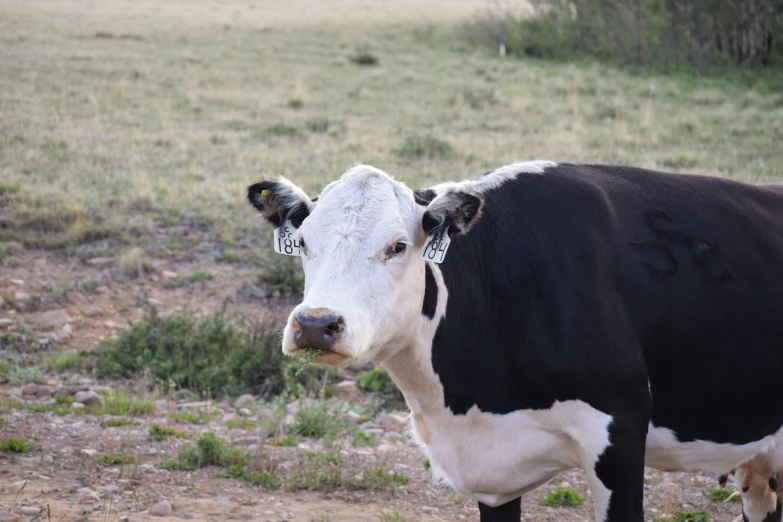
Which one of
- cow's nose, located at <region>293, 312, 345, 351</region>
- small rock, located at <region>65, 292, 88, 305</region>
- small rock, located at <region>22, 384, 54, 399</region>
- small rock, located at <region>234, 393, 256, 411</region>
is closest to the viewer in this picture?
cow's nose, located at <region>293, 312, 345, 351</region>

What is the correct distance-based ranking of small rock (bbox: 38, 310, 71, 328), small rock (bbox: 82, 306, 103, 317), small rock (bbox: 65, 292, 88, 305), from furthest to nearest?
small rock (bbox: 65, 292, 88, 305)
small rock (bbox: 82, 306, 103, 317)
small rock (bbox: 38, 310, 71, 328)

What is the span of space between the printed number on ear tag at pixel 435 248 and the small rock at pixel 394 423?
9.51 ft

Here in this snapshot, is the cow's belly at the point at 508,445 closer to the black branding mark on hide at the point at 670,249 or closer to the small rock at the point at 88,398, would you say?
the black branding mark on hide at the point at 670,249

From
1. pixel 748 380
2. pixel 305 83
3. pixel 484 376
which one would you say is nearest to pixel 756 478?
pixel 748 380

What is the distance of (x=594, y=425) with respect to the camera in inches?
159

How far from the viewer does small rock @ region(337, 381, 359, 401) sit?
7.38 m

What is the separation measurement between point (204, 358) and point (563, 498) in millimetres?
3224

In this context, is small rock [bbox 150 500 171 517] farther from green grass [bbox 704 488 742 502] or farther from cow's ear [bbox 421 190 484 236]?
green grass [bbox 704 488 742 502]

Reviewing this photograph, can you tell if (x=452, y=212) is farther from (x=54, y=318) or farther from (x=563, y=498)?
(x=54, y=318)

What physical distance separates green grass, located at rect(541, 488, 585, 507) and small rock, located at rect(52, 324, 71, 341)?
4.38 metres

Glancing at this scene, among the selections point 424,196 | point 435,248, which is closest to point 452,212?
point 435,248

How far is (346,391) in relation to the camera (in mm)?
7422

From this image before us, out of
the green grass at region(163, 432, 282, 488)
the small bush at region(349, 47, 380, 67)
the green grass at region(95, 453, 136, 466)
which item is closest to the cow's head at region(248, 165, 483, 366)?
the green grass at region(163, 432, 282, 488)

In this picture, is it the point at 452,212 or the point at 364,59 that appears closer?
the point at 452,212
